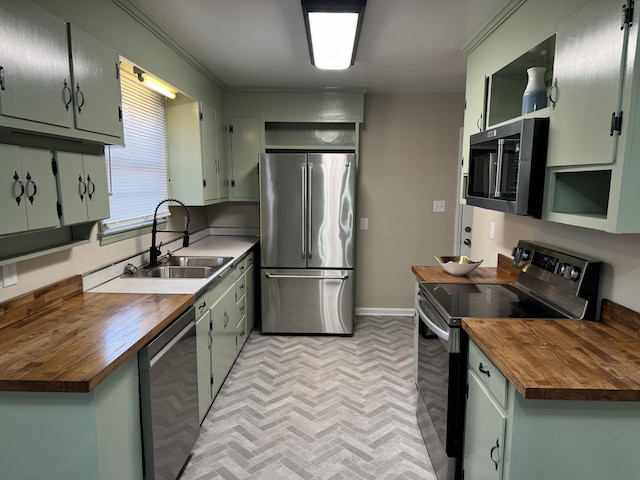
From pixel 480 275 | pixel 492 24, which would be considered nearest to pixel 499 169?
pixel 480 275

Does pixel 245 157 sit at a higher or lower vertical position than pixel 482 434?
higher

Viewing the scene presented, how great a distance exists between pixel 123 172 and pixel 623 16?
2.71 metres

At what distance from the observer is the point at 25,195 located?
4.76ft

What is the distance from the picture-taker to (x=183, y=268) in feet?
9.64

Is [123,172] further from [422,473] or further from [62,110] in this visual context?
[422,473]

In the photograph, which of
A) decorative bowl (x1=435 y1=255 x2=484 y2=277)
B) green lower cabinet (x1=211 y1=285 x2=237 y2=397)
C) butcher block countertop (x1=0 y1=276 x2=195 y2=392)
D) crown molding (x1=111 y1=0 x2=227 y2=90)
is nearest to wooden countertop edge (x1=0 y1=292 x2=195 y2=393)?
butcher block countertop (x1=0 y1=276 x2=195 y2=392)

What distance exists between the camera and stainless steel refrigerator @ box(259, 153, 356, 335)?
146 inches

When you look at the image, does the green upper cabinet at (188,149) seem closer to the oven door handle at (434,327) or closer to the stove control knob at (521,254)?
the oven door handle at (434,327)

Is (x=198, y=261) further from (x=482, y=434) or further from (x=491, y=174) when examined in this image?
(x=482, y=434)

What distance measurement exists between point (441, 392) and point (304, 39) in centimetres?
230

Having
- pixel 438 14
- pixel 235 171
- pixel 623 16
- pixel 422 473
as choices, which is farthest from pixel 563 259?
pixel 235 171

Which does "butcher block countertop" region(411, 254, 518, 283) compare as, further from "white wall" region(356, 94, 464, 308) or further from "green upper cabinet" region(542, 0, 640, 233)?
"white wall" region(356, 94, 464, 308)

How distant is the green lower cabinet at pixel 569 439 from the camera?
126 centimetres

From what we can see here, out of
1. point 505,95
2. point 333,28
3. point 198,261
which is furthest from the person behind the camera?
point 198,261
